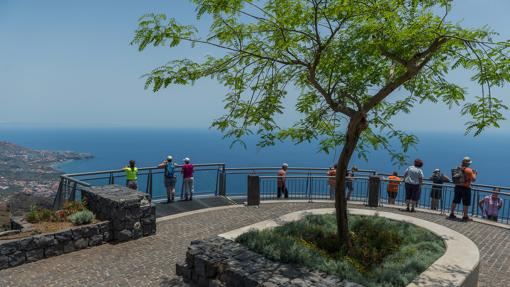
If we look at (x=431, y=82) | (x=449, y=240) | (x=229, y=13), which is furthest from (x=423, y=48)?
(x=449, y=240)

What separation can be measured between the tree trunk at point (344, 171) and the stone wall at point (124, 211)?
511 cm

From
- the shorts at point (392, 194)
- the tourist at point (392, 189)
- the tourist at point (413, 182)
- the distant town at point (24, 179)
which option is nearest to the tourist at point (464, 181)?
the tourist at point (413, 182)

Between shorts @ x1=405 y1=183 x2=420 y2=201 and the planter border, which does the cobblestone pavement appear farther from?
shorts @ x1=405 y1=183 x2=420 y2=201

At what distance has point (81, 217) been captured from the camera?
848cm

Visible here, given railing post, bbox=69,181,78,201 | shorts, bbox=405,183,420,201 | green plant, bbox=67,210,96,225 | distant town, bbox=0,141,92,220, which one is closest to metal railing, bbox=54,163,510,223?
shorts, bbox=405,183,420,201

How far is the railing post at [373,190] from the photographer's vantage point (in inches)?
492

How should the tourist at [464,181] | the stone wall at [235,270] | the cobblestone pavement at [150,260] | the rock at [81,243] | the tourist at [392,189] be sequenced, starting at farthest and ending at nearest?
the tourist at [392,189] → the tourist at [464,181] → the rock at [81,243] → the cobblestone pavement at [150,260] → the stone wall at [235,270]

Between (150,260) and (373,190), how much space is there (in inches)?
336

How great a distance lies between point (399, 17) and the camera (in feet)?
17.7

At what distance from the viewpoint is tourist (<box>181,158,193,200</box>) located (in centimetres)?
1254

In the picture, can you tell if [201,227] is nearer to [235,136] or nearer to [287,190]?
[235,136]

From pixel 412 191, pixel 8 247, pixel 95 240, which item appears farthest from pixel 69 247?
pixel 412 191

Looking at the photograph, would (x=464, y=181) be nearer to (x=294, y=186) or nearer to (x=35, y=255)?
(x=294, y=186)

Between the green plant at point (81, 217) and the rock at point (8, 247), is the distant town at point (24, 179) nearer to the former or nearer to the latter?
the green plant at point (81, 217)
